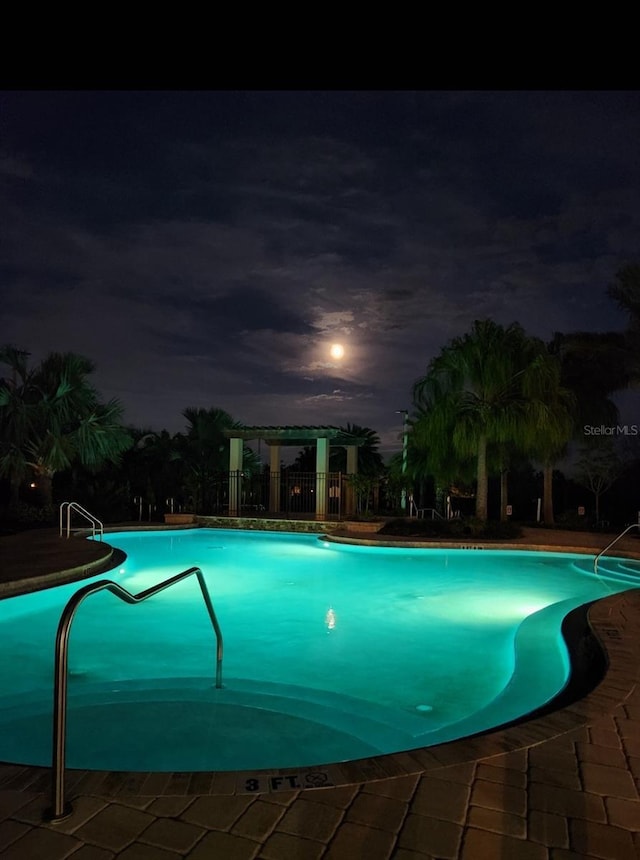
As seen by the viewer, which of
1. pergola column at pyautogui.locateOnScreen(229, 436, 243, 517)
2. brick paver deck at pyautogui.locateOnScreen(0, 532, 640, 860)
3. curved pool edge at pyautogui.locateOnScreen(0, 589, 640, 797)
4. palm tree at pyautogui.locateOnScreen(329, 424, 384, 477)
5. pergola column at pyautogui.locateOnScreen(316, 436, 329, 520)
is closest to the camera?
brick paver deck at pyautogui.locateOnScreen(0, 532, 640, 860)

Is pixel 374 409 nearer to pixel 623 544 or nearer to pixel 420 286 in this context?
pixel 420 286

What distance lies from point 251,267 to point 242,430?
5.52 m

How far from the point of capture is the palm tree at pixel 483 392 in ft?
47.9

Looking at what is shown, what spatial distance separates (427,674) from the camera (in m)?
5.47

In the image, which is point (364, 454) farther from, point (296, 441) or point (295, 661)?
→ point (295, 661)

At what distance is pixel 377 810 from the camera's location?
7.00 feet

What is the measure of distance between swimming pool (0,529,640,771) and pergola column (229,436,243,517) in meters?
8.52

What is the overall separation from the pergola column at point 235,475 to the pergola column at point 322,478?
2770 mm

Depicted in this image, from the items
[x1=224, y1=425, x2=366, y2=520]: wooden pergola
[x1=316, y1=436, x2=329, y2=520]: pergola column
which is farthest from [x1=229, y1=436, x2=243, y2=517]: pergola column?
[x1=316, y1=436, x2=329, y2=520]: pergola column

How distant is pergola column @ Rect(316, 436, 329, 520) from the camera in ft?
64.7

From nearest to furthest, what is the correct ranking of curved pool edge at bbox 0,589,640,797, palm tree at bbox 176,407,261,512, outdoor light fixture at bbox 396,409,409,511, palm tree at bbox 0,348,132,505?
curved pool edge at bbox 0,589,640,797 < palm tree at bbox 0,348,132,505 < outdoor light fixture at bbox 396,409,409,511 < palm tree at bbox 176,407,261,512

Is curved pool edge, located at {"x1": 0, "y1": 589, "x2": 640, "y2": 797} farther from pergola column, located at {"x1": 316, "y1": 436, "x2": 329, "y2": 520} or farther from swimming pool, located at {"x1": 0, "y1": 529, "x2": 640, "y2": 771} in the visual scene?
pergola column, located at {"x1": 316, "y1": 436, "x2": 329, "y2": 520}

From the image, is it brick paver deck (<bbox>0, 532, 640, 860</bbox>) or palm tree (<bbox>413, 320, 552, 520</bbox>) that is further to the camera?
palm tree (<bbox>413, 320, 552, 520</bbox>)

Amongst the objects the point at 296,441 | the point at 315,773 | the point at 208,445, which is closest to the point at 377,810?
the point at 315,773
